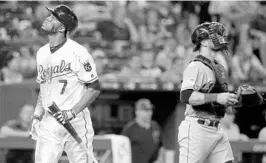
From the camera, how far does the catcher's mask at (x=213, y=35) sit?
18.5ft

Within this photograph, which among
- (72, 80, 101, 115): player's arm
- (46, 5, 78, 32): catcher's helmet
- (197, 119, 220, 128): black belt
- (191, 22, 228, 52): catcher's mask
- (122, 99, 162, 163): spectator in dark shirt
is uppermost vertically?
(46, 5, 78, 32): catcher's helmet

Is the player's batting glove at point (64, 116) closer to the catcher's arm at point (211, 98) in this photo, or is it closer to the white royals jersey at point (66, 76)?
the white royals jersey at point (66, 76)

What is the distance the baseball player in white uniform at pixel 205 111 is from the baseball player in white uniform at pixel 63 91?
872 mm

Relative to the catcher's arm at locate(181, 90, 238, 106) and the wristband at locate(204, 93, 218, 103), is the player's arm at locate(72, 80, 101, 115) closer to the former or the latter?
the catcher's arm at locate(181, 90, 238, 106)

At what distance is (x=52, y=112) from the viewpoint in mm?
5762

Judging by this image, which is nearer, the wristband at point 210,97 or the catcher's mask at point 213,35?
the wristband at point 210,97

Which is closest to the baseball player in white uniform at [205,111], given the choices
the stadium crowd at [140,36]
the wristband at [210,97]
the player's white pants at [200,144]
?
the player's white pants at [200,144]

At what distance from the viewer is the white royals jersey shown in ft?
19.3

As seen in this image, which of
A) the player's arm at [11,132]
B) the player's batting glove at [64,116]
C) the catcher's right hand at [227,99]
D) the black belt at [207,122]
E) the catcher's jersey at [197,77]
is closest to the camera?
the catcher's right hand at [227,99]

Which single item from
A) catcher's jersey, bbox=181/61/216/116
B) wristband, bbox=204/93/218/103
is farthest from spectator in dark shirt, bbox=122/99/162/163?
wristband, bbox=204/93/218/103

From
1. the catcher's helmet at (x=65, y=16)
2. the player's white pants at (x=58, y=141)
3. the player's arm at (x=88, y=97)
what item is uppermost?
the catcher's helmet at (x=65, y=16)

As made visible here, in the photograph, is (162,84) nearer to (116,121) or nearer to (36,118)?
(116,121)

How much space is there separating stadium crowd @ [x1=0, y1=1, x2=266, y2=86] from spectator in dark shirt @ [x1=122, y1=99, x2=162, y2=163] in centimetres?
101

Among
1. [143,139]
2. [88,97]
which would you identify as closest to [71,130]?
[88,97]
